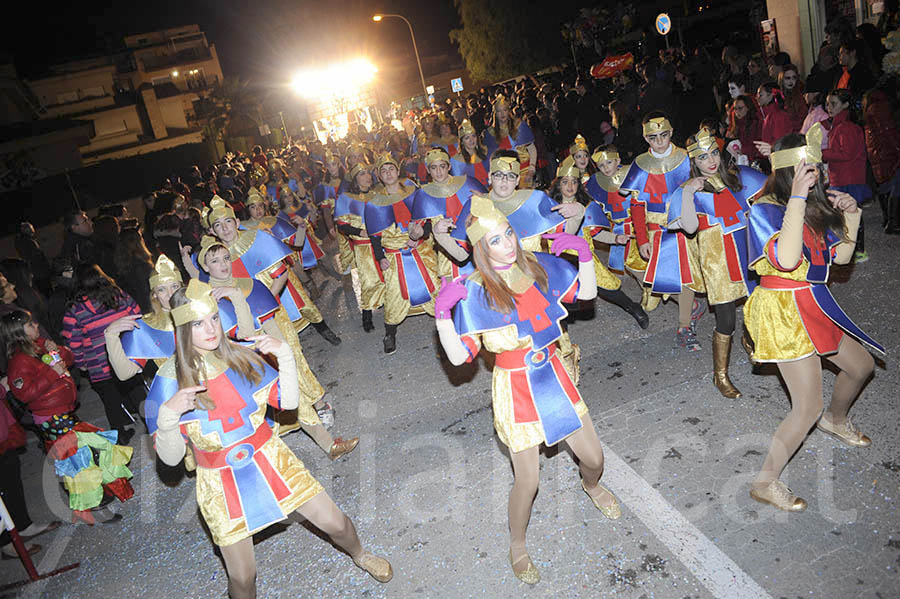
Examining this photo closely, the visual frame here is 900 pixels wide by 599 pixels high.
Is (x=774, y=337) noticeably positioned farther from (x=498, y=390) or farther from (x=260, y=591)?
(x=260, y=591)

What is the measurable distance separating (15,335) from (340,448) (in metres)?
2.85

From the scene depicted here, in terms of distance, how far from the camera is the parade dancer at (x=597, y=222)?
21.3 feet

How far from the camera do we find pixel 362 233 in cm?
809

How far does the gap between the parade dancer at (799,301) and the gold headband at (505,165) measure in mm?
1993

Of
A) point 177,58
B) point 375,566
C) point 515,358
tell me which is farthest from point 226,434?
point 177,58

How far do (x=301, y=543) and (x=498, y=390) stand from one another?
2.07 metres

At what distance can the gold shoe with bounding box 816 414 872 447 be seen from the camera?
4.03 metres

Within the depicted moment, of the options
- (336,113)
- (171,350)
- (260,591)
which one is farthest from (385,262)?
(336,113)

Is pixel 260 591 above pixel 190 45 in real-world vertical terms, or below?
below

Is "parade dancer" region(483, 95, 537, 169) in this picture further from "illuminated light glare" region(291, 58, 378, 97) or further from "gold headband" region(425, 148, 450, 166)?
"illuminated light glare" region(291, 58, 378, 97)

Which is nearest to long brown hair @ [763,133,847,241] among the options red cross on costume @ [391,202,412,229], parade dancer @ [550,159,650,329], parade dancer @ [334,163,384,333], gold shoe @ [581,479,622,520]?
gold shoe @ [581,479,622,520]

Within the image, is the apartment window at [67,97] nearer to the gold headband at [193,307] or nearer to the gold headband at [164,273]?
the gold headband at [164,273]

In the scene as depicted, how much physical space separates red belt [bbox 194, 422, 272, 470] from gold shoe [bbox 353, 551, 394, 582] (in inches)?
40.4

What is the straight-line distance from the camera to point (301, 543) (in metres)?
4.57
